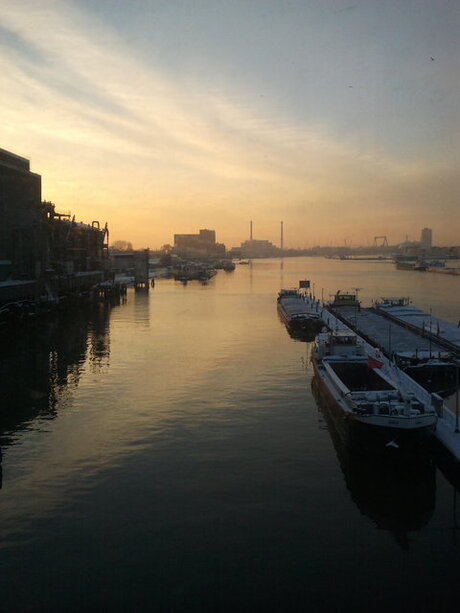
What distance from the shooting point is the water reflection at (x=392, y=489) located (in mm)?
11094

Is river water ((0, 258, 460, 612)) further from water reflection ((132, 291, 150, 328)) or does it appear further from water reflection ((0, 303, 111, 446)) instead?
water reflection ((132, 291, 150, 328))

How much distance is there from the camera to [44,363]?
26734mm

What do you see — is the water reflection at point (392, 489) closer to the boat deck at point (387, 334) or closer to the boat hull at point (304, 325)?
the boat deck at point (387, 334)

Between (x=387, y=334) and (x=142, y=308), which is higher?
(x=387, y=334)

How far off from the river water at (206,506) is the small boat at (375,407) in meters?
0.67

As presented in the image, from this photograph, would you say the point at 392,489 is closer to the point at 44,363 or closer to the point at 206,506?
the point at 206,506

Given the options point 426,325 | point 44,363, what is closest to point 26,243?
point 44,363

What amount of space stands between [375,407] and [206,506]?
5011mm

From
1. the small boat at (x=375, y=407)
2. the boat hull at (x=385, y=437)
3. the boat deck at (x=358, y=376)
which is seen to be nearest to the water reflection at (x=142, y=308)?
the boat deck at (x=358, y=376)

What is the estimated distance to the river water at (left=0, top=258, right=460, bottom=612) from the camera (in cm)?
881

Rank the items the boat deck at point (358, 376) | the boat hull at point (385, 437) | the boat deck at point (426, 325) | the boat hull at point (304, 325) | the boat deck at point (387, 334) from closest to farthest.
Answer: the boat hull at point (385, 437), the boat deck at point (358, 376), the boat deck at point (387, 334), the boat deck at point (426, 325), the boat hull at point (304, 325)

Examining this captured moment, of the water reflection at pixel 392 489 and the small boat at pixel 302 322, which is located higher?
the small boat at pixel 302 322

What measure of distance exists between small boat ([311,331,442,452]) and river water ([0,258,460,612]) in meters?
0.67

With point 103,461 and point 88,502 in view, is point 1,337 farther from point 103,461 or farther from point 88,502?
point 88,502
